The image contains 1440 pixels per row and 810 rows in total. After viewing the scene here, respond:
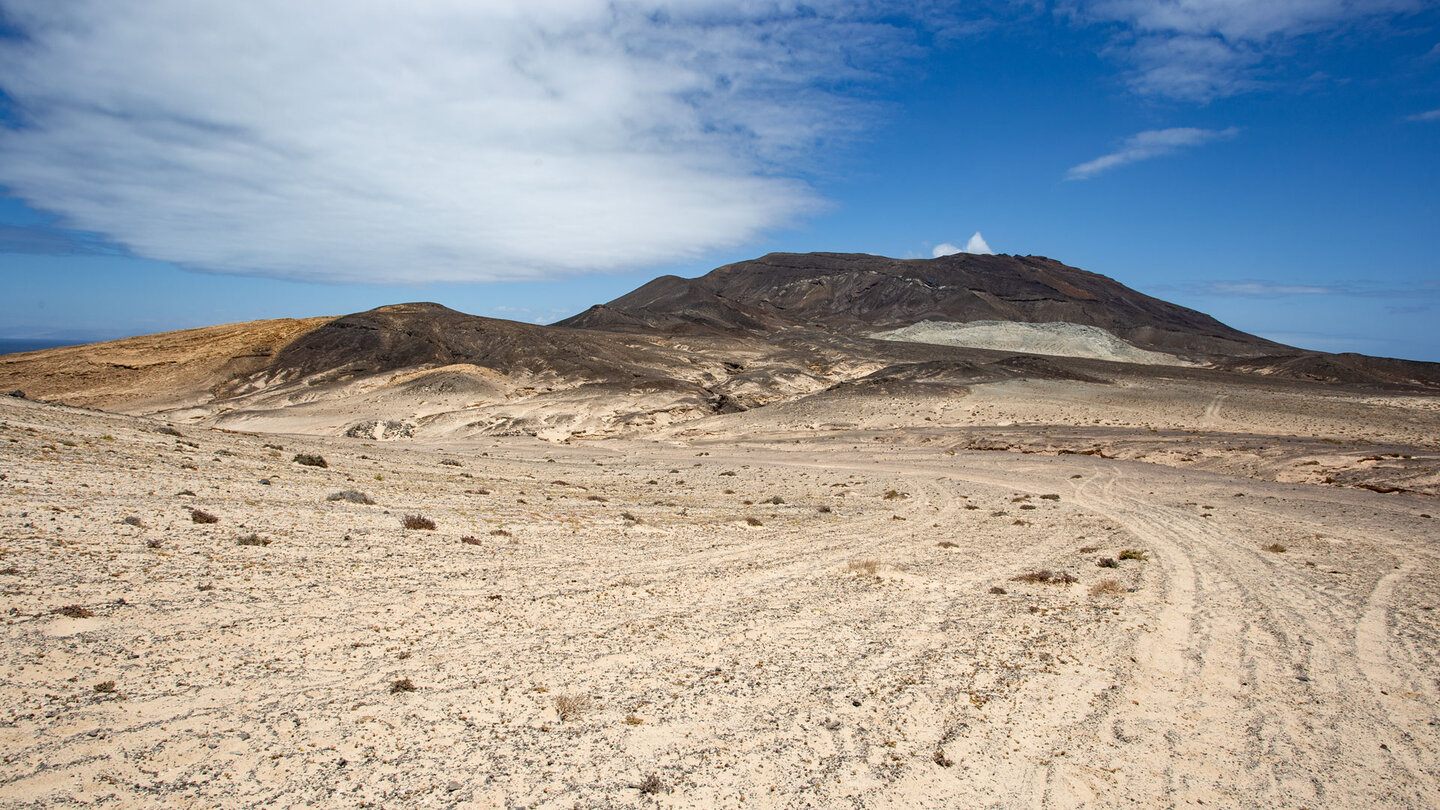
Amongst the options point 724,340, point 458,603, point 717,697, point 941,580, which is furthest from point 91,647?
point 724,340

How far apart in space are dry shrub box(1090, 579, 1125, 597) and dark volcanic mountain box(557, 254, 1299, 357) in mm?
91776

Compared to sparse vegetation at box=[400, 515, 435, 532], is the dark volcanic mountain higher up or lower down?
higher up

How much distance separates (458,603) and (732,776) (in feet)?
16.2

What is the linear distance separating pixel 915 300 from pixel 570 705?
146283 millimetres

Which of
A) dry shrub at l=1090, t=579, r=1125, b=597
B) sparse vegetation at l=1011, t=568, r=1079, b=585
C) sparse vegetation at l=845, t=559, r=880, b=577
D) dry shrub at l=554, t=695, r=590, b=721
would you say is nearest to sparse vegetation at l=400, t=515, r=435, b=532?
dry shrub at l=554, t=695, r=590, b=721

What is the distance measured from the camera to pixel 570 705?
6.74 meters

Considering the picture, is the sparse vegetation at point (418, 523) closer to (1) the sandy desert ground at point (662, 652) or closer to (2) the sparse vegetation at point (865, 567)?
(1) the sandy desert ground at point (662, 652)

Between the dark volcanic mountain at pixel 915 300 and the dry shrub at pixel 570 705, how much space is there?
96651 millimetres

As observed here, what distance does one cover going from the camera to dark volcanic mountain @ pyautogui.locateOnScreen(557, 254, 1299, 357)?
391 feet

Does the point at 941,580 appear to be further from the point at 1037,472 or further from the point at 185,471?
the point at 1037,472

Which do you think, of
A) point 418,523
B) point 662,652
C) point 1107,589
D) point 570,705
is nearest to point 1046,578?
point 1107,589

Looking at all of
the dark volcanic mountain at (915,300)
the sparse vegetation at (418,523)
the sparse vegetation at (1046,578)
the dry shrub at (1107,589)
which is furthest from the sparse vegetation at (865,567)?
the dark volcanic mountain at (915,300)

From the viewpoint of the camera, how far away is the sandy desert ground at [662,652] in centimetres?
574

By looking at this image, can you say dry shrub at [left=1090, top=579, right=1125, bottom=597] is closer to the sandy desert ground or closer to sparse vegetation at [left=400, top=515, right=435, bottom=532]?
the sandy desert ground
